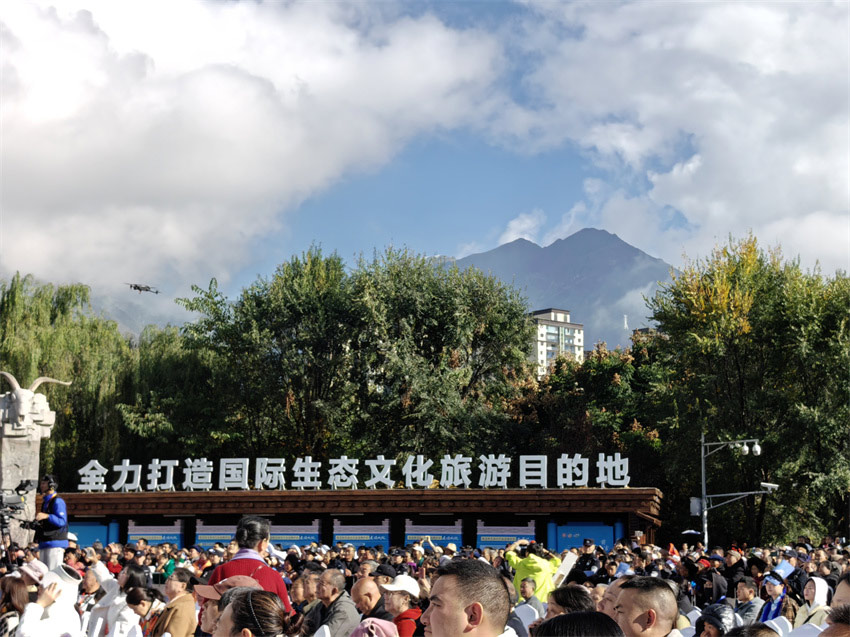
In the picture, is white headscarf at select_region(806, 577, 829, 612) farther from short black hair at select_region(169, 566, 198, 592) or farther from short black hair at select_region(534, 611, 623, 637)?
short black hair at select_region(534, 611, 623, 637)

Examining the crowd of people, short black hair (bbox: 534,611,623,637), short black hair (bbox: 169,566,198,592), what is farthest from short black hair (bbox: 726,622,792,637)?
short black hair (bbox: 169,566,198,592)

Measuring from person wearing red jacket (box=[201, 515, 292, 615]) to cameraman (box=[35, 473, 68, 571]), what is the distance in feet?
18.9

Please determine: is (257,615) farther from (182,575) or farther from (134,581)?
(134,581)

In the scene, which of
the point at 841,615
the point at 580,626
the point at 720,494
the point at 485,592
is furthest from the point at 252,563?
the point at 720,494

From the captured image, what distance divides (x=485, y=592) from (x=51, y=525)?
413 inches

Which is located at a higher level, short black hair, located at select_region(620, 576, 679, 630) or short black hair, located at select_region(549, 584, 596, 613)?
short black hair, located at select_region(620, 576, 679, 630)

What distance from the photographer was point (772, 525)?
34.7m

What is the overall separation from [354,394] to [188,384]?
6978 millimetres

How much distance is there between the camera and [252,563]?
758 cm

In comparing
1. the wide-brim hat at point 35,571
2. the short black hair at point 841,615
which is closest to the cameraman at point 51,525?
the wide-brim hat at point 35,571

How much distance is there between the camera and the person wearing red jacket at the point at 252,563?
7.55 meters

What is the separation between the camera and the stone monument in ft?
89.1

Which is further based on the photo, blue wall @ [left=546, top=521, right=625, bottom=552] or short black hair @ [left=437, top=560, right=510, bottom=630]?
blue wall @ [left=546, top=521, right=625, bottom=552]

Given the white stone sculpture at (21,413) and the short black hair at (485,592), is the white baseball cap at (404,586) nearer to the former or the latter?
the short black hair at (485,592)
